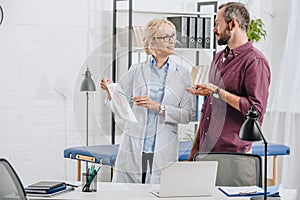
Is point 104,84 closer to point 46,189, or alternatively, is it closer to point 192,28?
point 46,189

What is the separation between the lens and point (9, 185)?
2.64m

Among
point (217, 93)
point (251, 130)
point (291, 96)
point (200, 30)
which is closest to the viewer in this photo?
point (251, 130)

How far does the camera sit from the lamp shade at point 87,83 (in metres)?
2.96

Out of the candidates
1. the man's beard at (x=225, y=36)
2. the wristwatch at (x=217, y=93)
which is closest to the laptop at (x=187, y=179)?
the wristwatch at (x=217, y=93)

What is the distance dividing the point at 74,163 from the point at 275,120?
175 cm

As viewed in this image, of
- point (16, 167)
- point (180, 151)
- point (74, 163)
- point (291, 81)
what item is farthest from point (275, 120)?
point (180, 151)

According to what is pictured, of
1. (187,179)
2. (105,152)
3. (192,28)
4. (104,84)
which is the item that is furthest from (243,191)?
(192,28)

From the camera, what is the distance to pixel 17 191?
2.67 metres

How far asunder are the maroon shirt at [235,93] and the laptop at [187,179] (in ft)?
1.94

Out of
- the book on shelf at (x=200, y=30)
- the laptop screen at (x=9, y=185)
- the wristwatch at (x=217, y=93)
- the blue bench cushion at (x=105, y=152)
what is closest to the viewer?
the laptop screen at (x=9, y=185)

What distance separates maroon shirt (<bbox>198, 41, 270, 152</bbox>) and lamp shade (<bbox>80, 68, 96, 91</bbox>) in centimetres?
74

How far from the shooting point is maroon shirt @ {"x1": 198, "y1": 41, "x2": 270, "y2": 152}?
11.4 feet

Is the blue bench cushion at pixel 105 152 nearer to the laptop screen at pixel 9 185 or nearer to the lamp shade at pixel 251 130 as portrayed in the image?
the lamp shade at pixel 251 130

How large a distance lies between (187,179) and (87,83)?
624 millimetres
